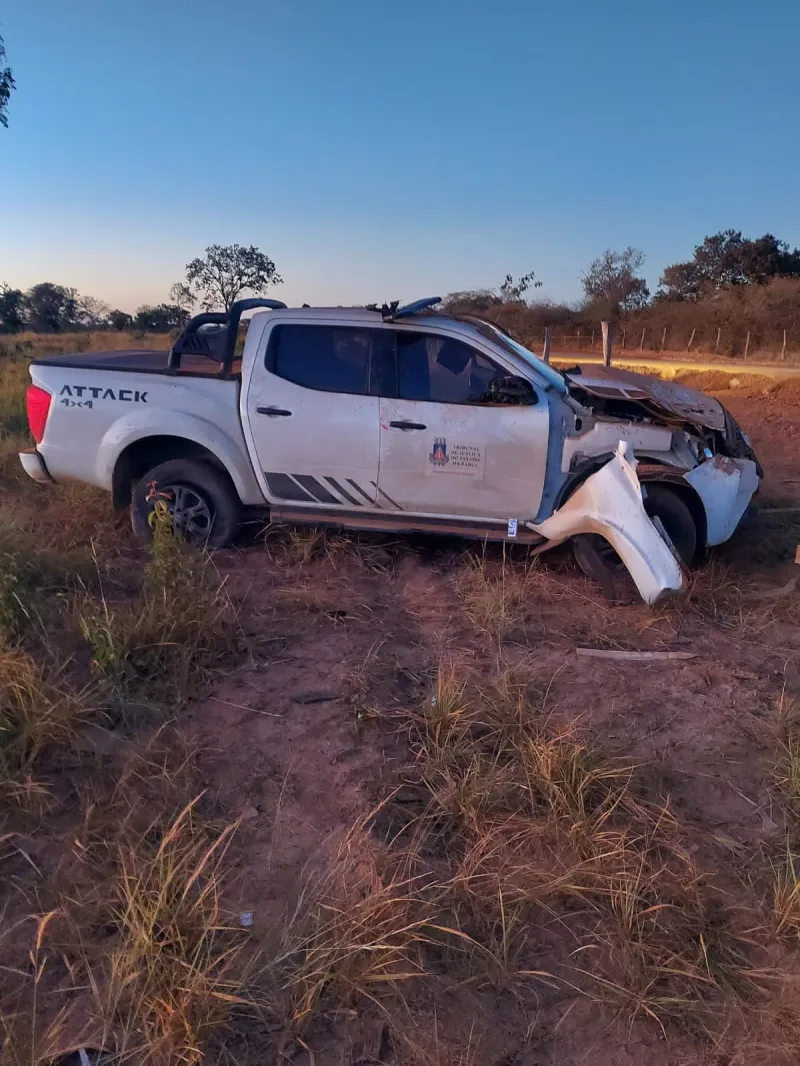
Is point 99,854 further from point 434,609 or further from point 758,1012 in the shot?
point 434,609

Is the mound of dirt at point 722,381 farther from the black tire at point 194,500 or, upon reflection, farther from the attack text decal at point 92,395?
the attack text decal at point 92,395

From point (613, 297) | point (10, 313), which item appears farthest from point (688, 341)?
point (10, 313)

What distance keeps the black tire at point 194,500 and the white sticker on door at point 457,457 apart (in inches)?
60.0

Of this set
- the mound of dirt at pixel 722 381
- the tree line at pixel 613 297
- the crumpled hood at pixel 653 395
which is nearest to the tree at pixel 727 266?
the tree line at pixel 613 297

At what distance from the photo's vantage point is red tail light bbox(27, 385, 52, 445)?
586 centimetres

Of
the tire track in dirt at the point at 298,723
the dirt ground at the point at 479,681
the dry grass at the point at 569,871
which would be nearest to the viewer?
the dirt ground at the point at 479,681

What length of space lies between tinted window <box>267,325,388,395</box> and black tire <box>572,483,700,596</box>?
1.79 m

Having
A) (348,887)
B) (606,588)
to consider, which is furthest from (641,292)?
(348,887)

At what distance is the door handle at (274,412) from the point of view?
5.54 meters

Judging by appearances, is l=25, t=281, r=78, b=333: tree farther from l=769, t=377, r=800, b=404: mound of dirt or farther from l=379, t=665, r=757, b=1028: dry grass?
l=379, t=665, r=757, b=1028: dry grass

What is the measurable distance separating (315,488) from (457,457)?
1.02m

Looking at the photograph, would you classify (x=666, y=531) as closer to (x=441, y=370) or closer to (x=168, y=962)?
(x=441, y=370)

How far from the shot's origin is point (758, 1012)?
236 cm

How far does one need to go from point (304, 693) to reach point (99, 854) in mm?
1336
